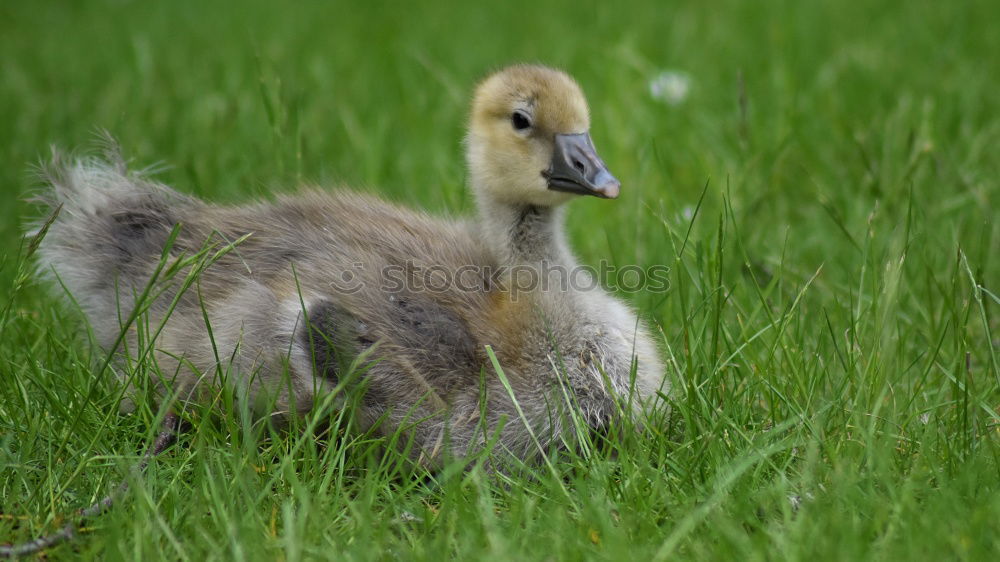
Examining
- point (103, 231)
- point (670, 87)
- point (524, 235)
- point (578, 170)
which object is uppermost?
point (670, 87)

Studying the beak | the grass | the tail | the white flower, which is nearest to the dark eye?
the beak

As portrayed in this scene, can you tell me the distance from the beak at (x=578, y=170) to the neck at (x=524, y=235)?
128 mm

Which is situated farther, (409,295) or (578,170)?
(578,170)

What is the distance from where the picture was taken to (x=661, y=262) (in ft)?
12.7

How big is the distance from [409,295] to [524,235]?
0.44 meters

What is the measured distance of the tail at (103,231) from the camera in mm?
3135

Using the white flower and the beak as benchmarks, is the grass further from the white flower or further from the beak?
the beak

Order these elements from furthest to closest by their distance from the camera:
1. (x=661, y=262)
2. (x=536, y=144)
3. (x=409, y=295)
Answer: (x=661, y=262) < (x=536, y=144) < (x=409, y=295)

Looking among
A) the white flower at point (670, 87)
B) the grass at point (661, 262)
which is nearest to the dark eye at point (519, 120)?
the grass at point (661, 262)

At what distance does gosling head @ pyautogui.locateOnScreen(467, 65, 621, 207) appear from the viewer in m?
2.96

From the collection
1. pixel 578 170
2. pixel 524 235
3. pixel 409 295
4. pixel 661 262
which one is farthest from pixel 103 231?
pixel 661 262

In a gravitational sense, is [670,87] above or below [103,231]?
above

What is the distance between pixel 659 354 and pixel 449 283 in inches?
25.1

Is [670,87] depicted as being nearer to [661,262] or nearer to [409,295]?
[661,262]
